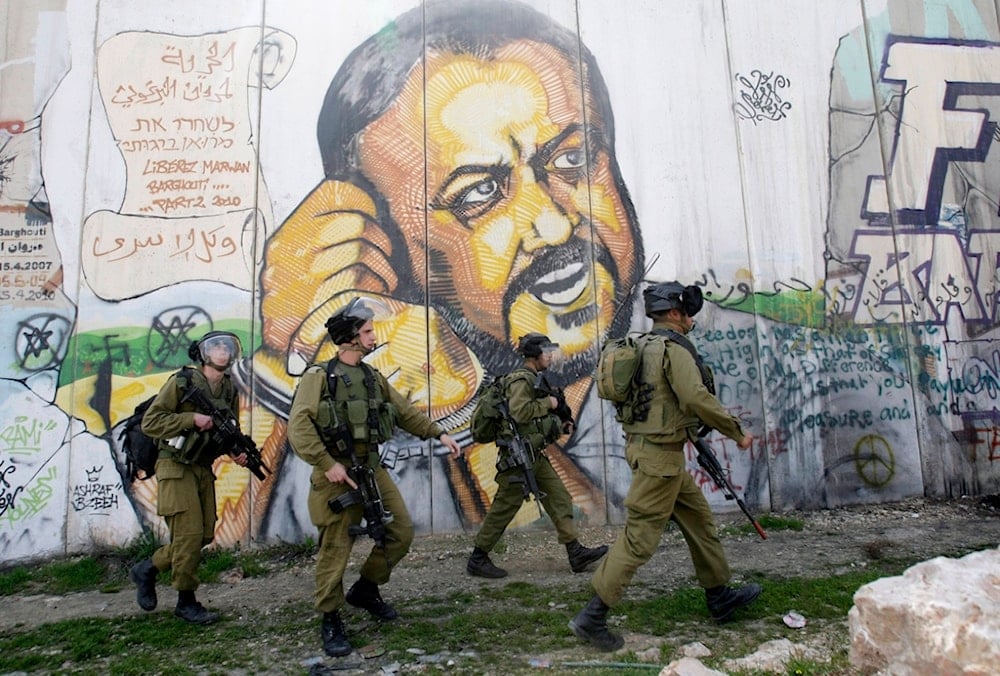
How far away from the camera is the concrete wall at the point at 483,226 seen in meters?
5.44

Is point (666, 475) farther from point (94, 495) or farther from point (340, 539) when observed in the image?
point (94, 495)

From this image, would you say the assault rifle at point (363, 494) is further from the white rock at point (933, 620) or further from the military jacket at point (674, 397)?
the white rock at point (933, 620)

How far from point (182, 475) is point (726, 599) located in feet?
10.2

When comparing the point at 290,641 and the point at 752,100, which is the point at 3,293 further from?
the point at 752,100

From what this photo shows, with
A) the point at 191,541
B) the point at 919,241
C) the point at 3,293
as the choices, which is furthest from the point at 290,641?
the point at 919,241

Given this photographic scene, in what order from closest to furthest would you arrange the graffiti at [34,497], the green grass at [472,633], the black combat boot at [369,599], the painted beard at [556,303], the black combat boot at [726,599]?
the green grass at [472,633], the black combat boot at [726,599], the black combat boot at [369,599], the graffiti at [34,497], the painted beard at [556,303]

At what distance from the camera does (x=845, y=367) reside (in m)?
6.10

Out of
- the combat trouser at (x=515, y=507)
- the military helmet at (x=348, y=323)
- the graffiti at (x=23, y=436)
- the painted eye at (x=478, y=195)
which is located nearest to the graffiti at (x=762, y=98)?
the painted eye at (x=478, y=195)

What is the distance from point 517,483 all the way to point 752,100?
14.1 ft

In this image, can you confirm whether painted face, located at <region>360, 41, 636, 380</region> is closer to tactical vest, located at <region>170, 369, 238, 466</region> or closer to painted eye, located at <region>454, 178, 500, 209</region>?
painted eye, located at <region>454, 178, 500, 209</region>

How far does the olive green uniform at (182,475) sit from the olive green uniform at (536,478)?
5.74 ft

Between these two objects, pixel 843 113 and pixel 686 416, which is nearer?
pixel 686 416

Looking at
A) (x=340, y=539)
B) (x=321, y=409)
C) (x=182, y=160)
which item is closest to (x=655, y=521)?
(x=340, y=539)

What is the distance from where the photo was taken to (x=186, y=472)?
3979mm
